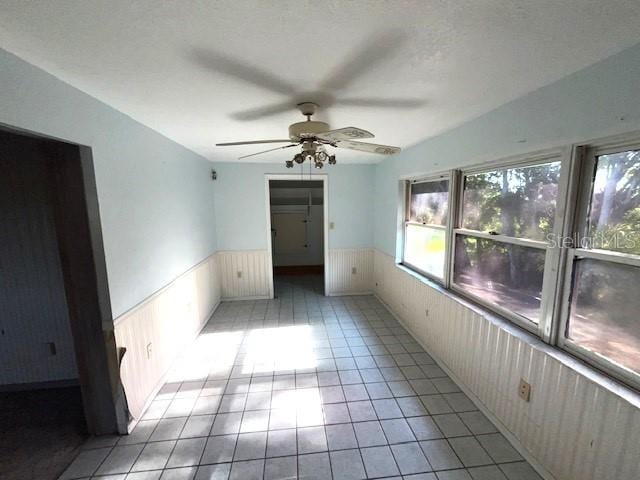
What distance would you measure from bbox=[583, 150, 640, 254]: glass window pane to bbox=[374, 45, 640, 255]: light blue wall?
0.15 m

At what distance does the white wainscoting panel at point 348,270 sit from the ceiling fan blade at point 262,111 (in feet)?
8.61

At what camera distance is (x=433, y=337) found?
2479 millimetres

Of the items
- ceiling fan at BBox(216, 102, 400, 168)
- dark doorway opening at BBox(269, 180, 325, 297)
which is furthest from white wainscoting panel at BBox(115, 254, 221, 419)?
dark doorway opening at BBox(269, 180, 325, 297)

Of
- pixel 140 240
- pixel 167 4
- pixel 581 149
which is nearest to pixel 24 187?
pixel 140 240

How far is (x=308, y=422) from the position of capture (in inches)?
69.3

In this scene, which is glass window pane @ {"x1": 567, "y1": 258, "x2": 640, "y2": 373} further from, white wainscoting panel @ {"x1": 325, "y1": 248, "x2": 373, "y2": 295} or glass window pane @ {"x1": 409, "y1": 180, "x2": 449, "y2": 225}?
white wainscoting panel @ {"x1": 325, "y1": 248, "x2": 373, "y2": 295}

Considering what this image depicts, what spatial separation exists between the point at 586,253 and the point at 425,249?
1.62 meters

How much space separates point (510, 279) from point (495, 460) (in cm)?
106

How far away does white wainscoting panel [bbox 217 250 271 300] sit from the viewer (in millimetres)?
3986

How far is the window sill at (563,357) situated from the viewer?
1.08 meters

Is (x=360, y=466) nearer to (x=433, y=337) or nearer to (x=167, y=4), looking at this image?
(x=433, y=337)

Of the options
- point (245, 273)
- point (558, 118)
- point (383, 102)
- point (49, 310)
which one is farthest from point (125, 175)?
point (558, 118)

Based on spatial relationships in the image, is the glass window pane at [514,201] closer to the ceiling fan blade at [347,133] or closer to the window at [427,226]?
the window at [427,226]

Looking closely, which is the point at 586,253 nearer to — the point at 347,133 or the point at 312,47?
the point at 347,133
